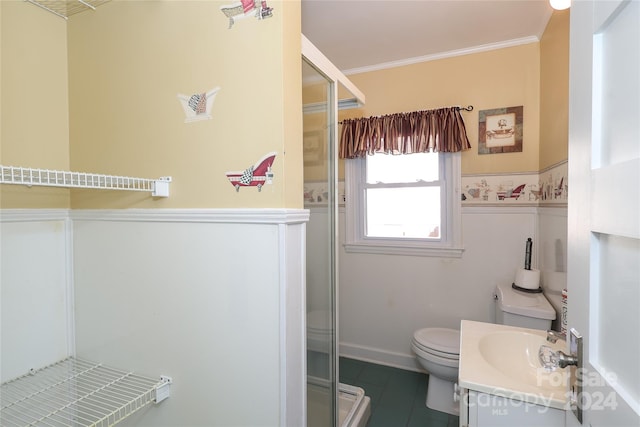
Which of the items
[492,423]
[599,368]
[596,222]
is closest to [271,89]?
[596,222]

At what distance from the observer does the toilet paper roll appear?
6.50 feet

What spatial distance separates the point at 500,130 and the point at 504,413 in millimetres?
1924

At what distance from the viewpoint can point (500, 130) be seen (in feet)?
7.45

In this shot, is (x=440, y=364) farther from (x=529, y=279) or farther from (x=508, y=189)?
(x=508, y=189)

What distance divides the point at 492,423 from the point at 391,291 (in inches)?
64.3

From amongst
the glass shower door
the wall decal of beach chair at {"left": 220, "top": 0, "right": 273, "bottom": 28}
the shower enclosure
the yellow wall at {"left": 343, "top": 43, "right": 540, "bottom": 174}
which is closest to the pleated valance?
the yellow wall at {"left": 343, "top": 43, "right": 540, "bottom": 174}

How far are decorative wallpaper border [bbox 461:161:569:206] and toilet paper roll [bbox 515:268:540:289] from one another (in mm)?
446

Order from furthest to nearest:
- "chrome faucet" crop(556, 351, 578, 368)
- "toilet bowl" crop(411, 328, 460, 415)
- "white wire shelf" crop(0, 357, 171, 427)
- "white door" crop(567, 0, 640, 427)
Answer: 1. "toilet bowl" crop(411, 328, 460, 415)
2. "white wire shelf" crop(0, 357, 171, 427)
3. "chrome faucet" crop(556, 351, 578, 368)
4. "white door" crop(567, 0, 640, 427)

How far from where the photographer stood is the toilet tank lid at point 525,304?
169 cm

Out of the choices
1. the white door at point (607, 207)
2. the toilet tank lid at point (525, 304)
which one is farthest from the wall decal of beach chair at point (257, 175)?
the toilet tank lid at point (525, 304)

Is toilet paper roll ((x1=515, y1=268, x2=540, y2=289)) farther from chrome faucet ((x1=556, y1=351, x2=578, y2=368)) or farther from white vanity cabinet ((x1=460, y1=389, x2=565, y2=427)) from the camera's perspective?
chrome faucet ((x1=556, y1=351, x2=578, y2=368))

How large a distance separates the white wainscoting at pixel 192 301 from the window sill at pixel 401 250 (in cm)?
164

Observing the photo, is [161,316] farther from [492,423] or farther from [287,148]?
[492,423]

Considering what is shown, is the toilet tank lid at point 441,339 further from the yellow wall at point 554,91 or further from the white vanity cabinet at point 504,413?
the yellow wall at point 554,91
